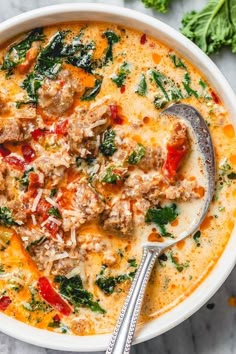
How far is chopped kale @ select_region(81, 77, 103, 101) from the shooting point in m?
3.58

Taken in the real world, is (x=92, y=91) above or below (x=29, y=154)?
above

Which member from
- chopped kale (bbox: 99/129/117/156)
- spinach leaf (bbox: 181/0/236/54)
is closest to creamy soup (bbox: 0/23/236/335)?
chopped kale (bbox: 99/129/117/156)

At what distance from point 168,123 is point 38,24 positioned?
898mm

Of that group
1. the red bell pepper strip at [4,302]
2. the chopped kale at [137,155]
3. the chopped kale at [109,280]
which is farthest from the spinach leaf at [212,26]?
the red bell pepper strip at [4,302]

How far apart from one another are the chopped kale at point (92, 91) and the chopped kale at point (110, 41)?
0.38 feet

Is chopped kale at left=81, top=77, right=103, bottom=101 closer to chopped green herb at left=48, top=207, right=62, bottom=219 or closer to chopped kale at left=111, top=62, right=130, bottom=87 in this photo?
chopped kale at left=111, top=62, right=130, bottom=87

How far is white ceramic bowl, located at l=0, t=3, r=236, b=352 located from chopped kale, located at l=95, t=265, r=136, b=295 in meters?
0.26

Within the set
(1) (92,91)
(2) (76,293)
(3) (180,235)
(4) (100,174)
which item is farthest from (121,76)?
(2) (76,293)

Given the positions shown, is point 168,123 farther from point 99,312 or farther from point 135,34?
point 99,312

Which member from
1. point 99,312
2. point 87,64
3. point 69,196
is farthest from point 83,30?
point 99,312

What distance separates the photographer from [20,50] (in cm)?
360

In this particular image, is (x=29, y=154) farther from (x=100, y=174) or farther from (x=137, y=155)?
(x=137, y=155)

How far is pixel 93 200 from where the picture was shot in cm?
349

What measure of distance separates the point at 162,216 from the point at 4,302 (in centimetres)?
101
